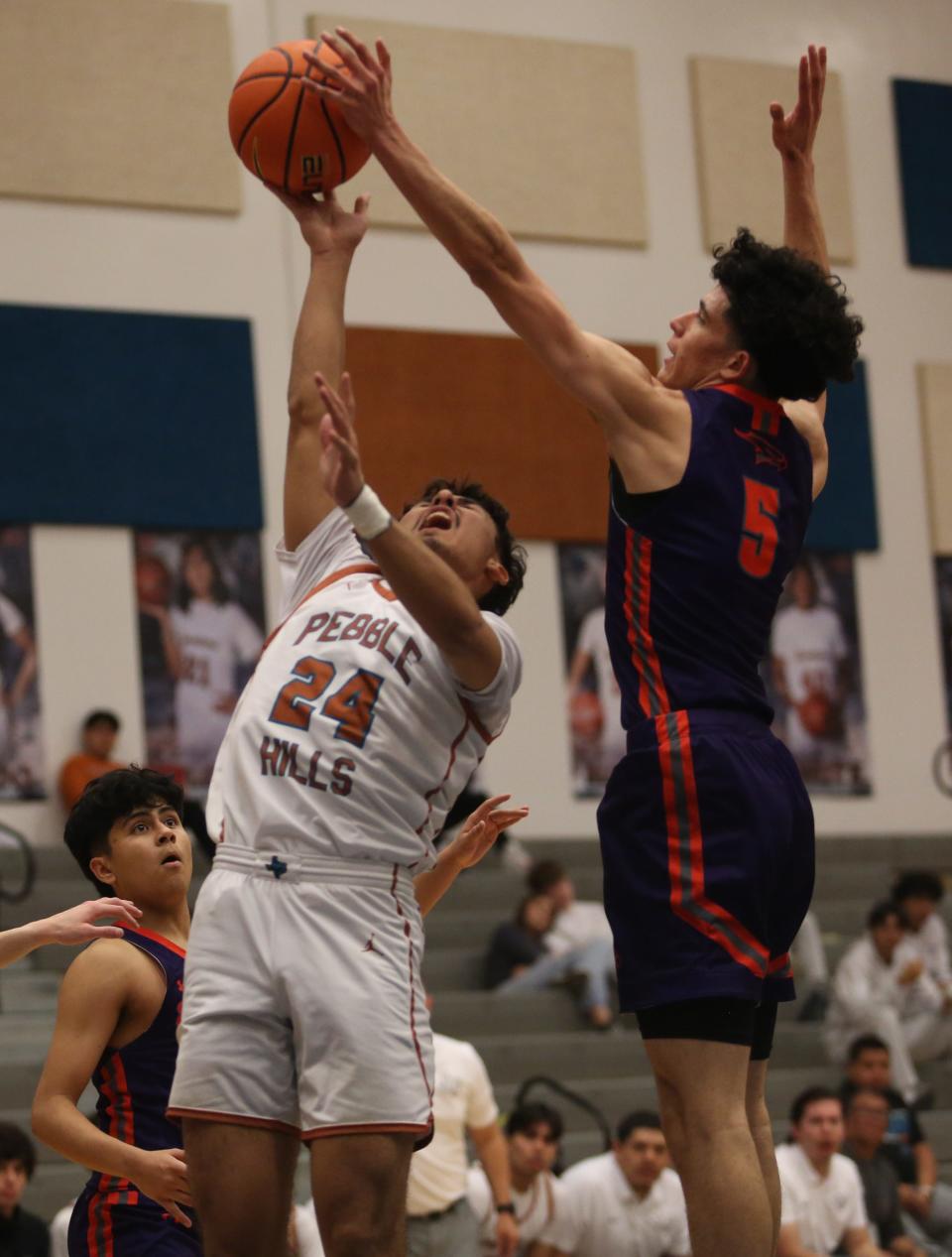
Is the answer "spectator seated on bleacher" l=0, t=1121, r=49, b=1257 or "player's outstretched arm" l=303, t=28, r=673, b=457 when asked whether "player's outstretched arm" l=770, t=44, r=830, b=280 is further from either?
"spectator seated on bleacher" l=0, t=1121, r=49, b=1257

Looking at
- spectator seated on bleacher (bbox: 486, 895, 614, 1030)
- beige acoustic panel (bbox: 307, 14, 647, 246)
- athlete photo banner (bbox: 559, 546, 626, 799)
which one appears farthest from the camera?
athlete photo banner (bbox: 559, 546, 626, 799)

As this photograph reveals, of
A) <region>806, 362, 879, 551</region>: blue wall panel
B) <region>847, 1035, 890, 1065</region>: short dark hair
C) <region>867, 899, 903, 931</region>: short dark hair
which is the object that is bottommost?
<region>847, 1035, 890, 1065</region>: short dark hair

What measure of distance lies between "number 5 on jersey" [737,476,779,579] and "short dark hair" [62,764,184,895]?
1.55 metres

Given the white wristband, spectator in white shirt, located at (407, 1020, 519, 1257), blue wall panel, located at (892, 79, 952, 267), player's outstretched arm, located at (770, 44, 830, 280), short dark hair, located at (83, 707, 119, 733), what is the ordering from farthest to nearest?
blue wall panel, located at (892, 79, 952, 267)
short dark hair, located at (83, 707, 119, 733)
spectator in white shirt, located at (407, 1020, 519, 1257)
player's outstretched arm, located at (770, 44, 830, 280)
the white wristband

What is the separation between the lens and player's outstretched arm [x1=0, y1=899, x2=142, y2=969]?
4398 millimetres

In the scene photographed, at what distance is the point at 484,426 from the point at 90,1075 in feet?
40.0

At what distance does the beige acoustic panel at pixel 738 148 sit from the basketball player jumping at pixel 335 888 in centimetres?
1370

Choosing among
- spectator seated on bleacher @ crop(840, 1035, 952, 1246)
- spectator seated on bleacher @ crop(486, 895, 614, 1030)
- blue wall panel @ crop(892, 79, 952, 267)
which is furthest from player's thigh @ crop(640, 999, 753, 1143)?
blue wall panel @ crop(892, 79, 952, 267)

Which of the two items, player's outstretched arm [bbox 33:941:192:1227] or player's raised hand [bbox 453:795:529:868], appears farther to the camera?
player's raised hand [bbox 453:795:529:868]

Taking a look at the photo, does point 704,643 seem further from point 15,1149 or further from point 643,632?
point 15,1149

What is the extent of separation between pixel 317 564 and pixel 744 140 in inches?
546

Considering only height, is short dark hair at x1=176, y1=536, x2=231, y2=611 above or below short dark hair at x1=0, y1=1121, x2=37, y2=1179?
above

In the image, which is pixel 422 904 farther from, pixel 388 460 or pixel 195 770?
pixel 388 460

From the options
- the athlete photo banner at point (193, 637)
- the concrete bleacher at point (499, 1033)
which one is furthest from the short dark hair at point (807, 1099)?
the athlete photo banner at point (193, 637)
